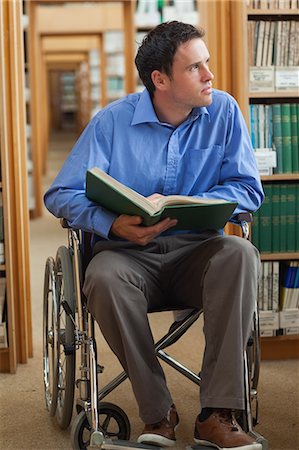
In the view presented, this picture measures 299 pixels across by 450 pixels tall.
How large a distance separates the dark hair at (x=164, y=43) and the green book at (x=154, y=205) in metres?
0.48

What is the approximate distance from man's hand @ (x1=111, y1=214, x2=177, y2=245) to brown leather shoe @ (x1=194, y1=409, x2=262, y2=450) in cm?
50

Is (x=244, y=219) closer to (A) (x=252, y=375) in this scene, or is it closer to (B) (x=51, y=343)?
(A) (x=252, y=375)

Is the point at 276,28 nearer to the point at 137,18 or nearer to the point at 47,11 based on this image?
the point at 137,18

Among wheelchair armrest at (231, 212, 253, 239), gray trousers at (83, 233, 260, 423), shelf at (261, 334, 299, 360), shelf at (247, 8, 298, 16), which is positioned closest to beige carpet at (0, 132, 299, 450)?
shelf at (261, 334, 299, 360)

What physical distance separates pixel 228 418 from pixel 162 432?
0.18m

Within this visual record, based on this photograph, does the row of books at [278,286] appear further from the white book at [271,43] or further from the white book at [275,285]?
the white book at [271,43]

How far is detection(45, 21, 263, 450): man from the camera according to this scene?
2.26 meters

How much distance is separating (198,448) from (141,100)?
1.03 meters

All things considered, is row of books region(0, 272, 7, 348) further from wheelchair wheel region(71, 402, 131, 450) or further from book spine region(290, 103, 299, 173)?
book spine region(290, 103, 299, 173)

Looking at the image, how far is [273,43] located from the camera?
3.18m

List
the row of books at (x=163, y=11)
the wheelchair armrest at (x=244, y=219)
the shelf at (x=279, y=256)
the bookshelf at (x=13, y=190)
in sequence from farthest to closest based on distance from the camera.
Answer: the row of books at (x=163, y=11) < the shelf at (x=279, y=256) < the bookshelf at (x=13, y=190) < the wheelchair armrest at (x=244, y=219)

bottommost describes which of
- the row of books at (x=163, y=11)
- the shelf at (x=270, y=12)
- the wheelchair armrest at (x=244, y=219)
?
the wheelchair armrest at (x=244, y=219)

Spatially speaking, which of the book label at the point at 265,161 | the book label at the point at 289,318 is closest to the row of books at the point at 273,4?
the book label at the point at 265,161

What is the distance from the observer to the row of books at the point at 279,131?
318 centimetres
